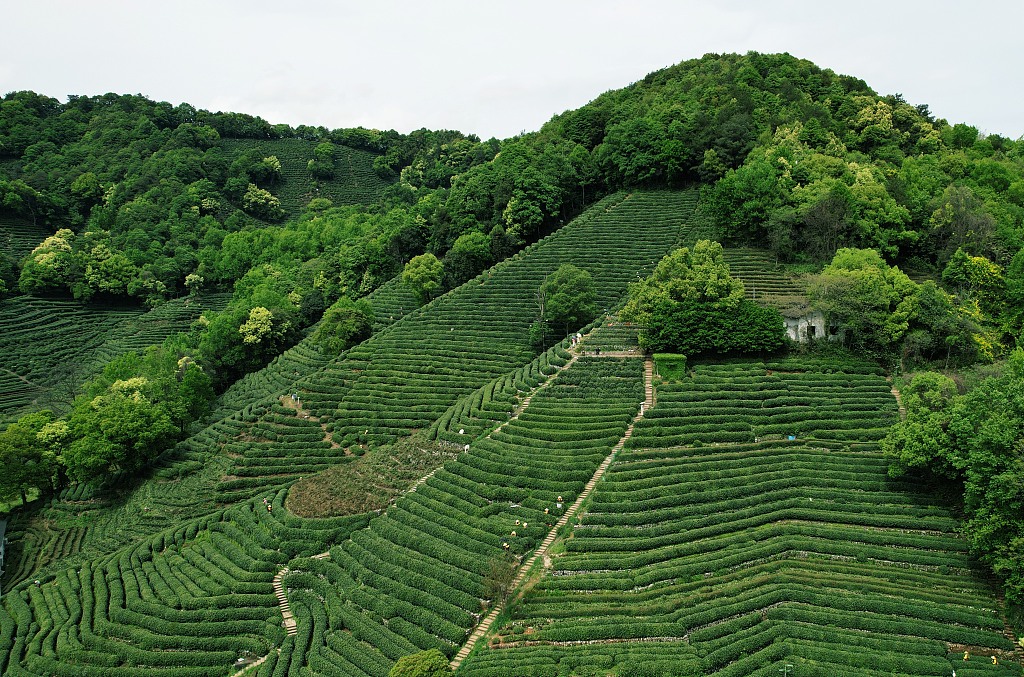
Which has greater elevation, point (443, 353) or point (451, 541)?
point (443, 353)

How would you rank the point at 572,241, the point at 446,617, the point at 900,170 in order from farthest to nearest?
the point at 572,241 → the point at 900,170 → the point at 446,617

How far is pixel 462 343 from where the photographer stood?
171ft

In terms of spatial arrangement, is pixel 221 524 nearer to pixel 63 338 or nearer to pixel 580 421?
pixel 580 421

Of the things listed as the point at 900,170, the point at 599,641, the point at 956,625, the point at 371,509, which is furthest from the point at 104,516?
the point at 900,170

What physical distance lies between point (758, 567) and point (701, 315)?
58.9 ft

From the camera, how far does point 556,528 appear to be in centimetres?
3138

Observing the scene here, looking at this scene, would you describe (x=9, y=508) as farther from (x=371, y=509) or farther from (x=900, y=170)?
(x=900, y=170)

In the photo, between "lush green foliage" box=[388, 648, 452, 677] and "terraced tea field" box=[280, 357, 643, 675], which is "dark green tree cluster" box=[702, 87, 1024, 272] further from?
"lush green foliage" box=[388, 648, 452, 677]

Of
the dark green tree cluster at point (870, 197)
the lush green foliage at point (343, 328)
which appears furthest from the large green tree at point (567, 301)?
the lush green foliage at point (343, 328)

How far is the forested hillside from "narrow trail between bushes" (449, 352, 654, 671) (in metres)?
0.18

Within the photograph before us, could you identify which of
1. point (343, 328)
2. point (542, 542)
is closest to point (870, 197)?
point (542, 542)

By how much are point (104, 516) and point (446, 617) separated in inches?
1239

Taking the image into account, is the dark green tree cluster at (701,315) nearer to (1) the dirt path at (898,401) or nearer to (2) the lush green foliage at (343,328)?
(1) the dirt path at (898,401)

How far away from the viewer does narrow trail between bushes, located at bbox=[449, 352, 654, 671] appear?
86.7 ft
